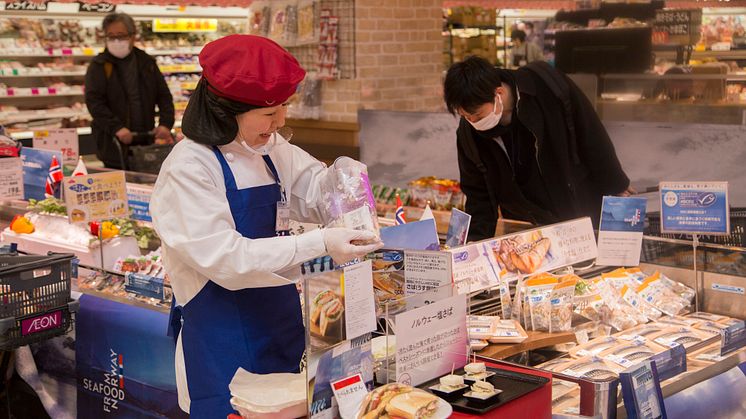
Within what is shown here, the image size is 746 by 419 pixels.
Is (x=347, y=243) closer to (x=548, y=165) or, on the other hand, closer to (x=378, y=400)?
(x=378, y=400)

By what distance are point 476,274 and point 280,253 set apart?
1.22m

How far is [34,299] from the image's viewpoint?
3.55 metres

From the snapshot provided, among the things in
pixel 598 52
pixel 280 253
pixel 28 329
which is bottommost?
pixel 28 329

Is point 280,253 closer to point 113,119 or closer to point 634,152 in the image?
point 634,152

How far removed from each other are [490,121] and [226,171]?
174 cm

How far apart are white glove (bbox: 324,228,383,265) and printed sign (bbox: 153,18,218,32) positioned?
11.2 m

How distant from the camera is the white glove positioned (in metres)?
2.27

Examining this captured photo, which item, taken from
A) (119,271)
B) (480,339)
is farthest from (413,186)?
(480,339)

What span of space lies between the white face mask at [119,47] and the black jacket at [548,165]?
3878mm

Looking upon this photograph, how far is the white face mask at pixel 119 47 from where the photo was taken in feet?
23.4

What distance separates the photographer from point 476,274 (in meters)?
3.32

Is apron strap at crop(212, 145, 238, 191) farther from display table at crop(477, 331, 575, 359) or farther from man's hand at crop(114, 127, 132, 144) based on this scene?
man's hand at crop(114, 127, 132, 144)

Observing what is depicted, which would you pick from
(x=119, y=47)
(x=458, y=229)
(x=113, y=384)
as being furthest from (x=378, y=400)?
(x=119, y=47)

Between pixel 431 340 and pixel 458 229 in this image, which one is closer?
pixel 431 340
